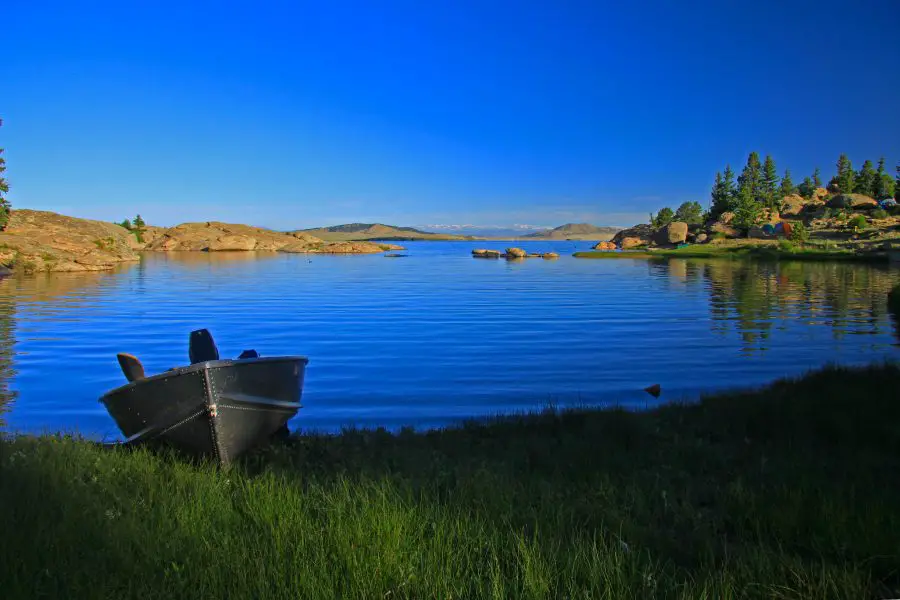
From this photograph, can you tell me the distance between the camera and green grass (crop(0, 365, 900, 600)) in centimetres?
514

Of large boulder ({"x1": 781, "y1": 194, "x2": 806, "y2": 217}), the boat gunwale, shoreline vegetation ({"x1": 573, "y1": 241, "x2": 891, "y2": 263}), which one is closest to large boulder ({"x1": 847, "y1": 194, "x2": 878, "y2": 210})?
large boulder ({"x1": 781, "y1": 194, "x2": 806, "y2": 217})

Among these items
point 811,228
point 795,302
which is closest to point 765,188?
point 811,228

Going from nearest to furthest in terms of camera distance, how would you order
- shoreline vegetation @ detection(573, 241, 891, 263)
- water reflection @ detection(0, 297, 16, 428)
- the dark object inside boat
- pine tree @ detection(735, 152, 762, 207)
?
the dark object inside boat → water reflection @ detection(0, 297, 16, 428) → shoreline vegetation @ detection(573, 241, 891, 263) → pine tree @ detection(735, 152, 762, 207)

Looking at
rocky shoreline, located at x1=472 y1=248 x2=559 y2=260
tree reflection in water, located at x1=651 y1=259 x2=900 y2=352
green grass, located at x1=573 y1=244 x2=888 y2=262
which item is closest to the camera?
tree reflection in water, located at x1=651 y1=259 x2=900 y2=352

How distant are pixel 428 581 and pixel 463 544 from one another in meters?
0.85

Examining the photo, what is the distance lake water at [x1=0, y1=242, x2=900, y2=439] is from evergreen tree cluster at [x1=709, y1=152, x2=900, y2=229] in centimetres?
10884

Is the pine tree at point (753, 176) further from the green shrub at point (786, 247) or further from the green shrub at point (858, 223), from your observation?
the green shrub at point (786, 247)

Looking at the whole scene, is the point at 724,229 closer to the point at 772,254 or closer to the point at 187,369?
the point at 772,254

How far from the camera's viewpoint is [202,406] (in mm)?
9484

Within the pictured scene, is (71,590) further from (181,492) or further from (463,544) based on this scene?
(463,544)

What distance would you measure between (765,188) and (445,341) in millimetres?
182090

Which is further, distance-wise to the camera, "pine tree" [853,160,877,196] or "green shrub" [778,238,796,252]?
Result: "pine tree" [853,160,877,196]

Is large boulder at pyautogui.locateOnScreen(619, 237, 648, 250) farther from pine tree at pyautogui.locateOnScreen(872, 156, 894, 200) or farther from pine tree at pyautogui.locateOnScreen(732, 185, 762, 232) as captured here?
pine tree at pyautogui.locateOnScreen(872, 156, 894, 200)

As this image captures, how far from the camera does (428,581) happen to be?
5148mm
